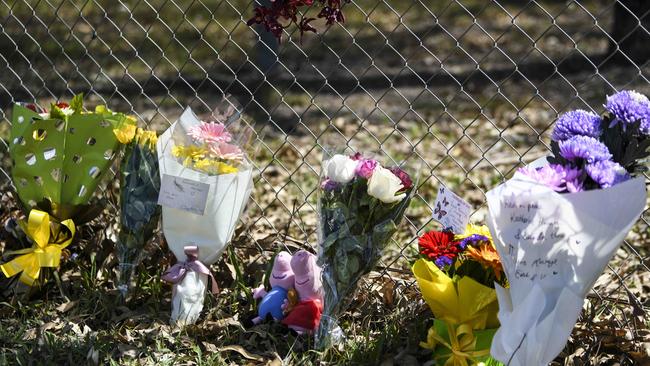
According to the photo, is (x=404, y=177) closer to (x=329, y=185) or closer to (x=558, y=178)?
(x=329, y=185)

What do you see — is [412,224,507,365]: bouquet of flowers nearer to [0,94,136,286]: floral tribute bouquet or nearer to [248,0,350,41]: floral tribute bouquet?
[248,0,350,41]: floral tribute bouquet

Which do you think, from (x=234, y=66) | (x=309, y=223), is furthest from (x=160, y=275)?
(x=234, y=66)

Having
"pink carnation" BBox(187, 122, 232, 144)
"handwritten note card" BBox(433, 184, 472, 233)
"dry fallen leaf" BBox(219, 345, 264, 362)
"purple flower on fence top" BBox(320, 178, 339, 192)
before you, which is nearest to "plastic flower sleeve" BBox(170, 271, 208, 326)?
"dry fallen leaf" BBox(219, 345, 264, 362)

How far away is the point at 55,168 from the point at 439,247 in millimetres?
1403

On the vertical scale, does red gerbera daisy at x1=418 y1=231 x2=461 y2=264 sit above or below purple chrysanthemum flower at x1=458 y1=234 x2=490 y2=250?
below

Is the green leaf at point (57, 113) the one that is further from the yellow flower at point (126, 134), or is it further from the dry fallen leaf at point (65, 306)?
the dry fallen leaf at point (65, 306)

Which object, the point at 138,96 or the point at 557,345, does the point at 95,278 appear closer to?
the point at 557,345

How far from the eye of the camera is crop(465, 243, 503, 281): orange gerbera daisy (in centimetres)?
267

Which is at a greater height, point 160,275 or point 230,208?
point 230,208

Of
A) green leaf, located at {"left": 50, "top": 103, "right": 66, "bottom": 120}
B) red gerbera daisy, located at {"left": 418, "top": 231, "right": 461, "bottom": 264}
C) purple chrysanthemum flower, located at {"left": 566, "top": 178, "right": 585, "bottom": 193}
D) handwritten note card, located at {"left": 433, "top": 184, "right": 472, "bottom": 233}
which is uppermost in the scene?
purple chrysanthemum flower, located at {"left": 566, "top": 178, "right": 585, "bottom": 193}

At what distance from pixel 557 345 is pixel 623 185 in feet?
1.44

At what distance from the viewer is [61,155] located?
334 centimetres

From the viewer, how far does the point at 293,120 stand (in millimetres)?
5730

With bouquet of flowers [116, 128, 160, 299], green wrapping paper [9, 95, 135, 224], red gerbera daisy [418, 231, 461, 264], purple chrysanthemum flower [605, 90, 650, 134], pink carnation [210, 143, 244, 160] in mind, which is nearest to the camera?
purple chrysanthemum flower [605, 90, 650, 134]
